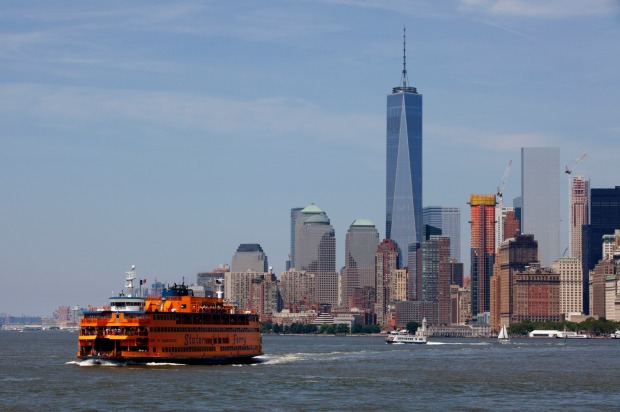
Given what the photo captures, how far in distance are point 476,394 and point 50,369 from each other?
50.8 m

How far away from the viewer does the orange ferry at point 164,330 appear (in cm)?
12769

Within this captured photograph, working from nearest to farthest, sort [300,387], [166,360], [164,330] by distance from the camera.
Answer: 1. [300,387]
2. [164,330]
3. [166,360]

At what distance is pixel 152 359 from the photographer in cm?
12800

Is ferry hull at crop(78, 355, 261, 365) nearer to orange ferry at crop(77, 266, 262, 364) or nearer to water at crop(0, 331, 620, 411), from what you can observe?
orange ferry at crop(77, 266, 262, 364)

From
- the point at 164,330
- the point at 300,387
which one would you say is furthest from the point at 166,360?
the point at 300,387

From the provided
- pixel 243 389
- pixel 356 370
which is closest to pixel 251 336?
pixel 356 370

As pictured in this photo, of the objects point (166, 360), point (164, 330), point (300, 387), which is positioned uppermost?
point (164, 330)

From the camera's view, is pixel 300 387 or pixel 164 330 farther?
pixel 164 330

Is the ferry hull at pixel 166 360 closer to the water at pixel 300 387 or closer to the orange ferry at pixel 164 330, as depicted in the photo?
the orange ferry at pixel 164 330

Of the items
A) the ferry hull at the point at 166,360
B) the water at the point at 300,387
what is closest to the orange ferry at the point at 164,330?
the ferry hull at the point at 166,360

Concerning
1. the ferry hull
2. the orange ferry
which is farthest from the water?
the orange ferry

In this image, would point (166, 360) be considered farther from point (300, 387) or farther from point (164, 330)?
point (300, 387)

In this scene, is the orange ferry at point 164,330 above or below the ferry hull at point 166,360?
above

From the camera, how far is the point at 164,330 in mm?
129125
